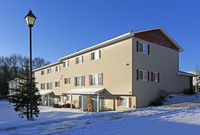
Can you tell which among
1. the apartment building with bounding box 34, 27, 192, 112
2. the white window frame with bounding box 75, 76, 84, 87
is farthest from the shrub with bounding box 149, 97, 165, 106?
the white window frame with bounding box 75, 76, 84, 87

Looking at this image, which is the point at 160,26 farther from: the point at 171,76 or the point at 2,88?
the point at 2,88

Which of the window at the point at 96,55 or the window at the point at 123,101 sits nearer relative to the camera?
the window at the point at 123,101

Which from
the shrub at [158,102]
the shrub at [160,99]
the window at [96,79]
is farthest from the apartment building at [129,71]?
the shrub at [158,102]

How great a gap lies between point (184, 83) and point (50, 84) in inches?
958

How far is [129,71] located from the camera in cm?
1773

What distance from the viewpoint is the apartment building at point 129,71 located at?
17969 millimetres

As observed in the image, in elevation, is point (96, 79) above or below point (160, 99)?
above

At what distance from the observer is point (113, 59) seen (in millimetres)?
19797

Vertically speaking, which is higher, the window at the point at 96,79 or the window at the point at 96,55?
the window at the point at 96,55

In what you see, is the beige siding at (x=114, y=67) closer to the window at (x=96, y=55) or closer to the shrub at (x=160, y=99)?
the window at (x=96, y=55)

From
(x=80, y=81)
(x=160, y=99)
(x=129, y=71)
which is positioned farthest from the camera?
(x=80, y=81)

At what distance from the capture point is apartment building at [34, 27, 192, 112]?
707 inches

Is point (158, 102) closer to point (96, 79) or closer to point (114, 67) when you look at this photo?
point (114, 67)

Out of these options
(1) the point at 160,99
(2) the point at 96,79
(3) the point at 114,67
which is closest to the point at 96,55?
(2) the point at 96,79
